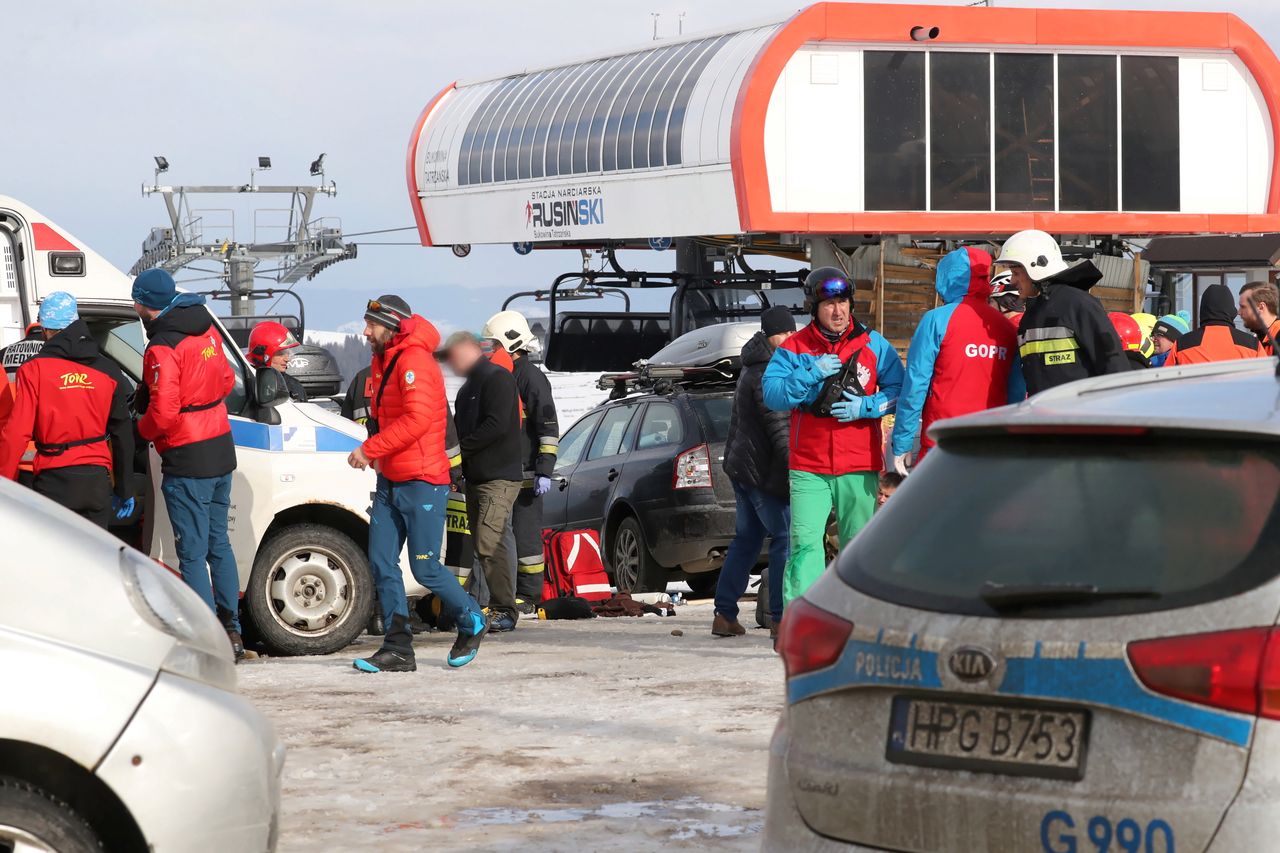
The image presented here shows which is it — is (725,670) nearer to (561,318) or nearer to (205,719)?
(205,719)

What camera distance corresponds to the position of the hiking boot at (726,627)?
10.9 meters

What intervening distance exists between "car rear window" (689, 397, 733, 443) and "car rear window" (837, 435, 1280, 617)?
9.99 m

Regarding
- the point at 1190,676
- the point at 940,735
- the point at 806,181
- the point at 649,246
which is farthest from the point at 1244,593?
the point at 649,246

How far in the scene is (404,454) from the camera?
9242 millimetres

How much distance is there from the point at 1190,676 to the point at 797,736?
2.82 ft

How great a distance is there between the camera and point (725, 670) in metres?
9.23

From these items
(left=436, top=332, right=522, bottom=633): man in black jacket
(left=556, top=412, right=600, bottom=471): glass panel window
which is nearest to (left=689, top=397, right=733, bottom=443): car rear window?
(left=556, top=412, right=600, bottom=471): glass panel window

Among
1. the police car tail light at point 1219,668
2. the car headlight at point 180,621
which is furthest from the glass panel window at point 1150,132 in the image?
the police car tail light at point 1219,668

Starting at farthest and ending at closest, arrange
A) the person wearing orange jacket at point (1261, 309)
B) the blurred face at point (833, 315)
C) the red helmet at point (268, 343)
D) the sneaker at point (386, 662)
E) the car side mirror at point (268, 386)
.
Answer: the red helmet at point (268, 343) < the car side mirror at point (268, 386) < the person wearing orange jacket at point (1261, 309) < the sneaker at point (386, 662) < the blurred face at point (833, 315)

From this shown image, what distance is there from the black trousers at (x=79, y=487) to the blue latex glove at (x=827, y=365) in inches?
138

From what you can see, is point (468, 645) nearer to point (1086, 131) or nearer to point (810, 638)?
point (810, 638)

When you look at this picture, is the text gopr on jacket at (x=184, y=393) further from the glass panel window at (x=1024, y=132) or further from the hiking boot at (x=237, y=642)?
the glass panel window at (x=1024, y=132)

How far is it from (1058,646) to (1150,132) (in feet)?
104

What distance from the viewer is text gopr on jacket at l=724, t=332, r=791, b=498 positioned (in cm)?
1034
